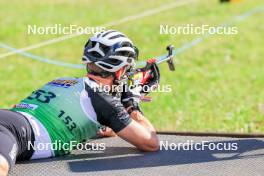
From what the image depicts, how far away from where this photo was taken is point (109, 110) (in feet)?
15.9

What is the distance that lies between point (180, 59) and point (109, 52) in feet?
23.5

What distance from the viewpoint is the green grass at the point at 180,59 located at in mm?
8453

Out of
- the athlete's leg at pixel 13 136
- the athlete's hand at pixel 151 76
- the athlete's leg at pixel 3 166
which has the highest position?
the athlete's hand at pixel 151 76

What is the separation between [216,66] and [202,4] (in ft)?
22.0

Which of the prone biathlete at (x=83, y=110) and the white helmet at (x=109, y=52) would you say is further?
the white helmet at (x=109, y=52)

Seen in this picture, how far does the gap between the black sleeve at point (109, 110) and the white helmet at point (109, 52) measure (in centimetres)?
24

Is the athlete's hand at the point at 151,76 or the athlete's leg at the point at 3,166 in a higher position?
the athlete's hand at the point at 151,76

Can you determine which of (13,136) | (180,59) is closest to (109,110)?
(13,136)

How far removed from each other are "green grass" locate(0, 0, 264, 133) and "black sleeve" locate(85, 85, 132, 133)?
2826 millimetres

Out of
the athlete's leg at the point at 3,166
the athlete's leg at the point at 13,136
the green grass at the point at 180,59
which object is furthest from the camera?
the green grass at the point at 180,59

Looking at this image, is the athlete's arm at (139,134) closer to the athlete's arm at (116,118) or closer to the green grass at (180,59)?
the athlete's arm at (116,118)

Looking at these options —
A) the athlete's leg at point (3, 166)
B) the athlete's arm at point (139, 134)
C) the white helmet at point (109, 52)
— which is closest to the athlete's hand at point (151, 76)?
the athlete's arm at point (139, 134)

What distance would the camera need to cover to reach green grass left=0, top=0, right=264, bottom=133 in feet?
27.7

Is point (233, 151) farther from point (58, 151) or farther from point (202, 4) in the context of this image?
point (202, 4)
